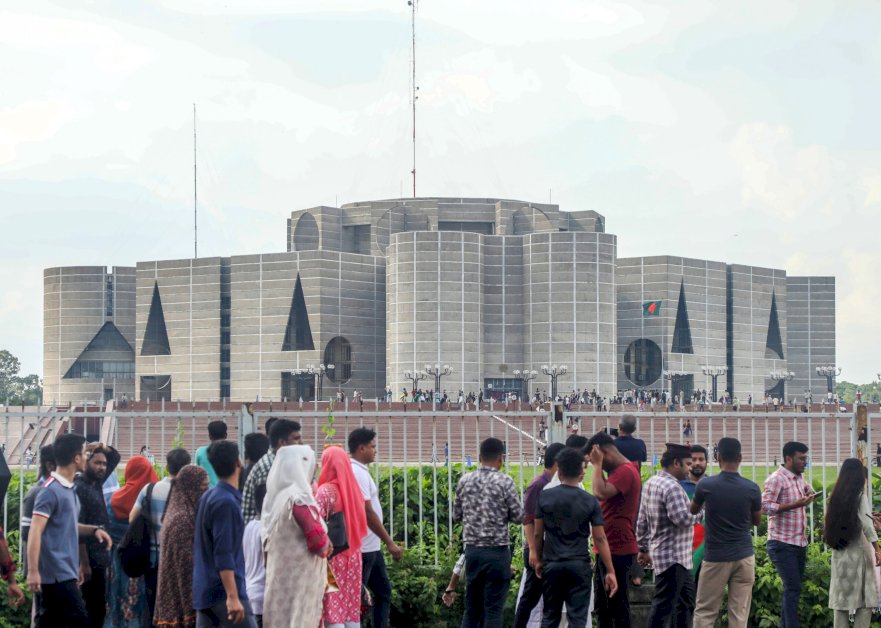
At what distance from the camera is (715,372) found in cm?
6278

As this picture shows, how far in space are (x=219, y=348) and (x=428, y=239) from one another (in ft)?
40.6

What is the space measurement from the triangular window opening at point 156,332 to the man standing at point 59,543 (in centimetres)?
5884

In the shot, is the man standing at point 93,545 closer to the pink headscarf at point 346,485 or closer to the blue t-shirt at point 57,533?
the blue t-shirt at point 57,533

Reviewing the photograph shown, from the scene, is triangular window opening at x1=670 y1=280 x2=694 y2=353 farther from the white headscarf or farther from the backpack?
the white headscarf

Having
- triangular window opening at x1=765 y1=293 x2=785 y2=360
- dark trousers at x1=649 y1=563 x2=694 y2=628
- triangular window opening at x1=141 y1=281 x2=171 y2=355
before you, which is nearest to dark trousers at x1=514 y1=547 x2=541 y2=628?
dark trousers at x1=649 y1=563 x2=694 y2=628

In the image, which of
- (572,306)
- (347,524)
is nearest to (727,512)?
(347,524)

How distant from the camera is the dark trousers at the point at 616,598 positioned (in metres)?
8.02

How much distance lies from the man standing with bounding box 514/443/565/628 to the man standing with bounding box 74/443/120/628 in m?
2.57

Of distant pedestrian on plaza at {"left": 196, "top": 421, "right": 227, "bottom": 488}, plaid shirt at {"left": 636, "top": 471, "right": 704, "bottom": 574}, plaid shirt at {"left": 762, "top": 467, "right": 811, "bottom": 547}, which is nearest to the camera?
plaid shirt at {"left": 636, "top": 471, "right": 704, "bottom": 574}

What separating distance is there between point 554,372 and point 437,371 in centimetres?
571

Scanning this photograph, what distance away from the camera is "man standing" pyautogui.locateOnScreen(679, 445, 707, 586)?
8.59 m

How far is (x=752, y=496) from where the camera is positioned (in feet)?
26.3

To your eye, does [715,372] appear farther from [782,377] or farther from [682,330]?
[782,377]

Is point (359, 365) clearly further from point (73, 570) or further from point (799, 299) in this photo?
point (73, 570)
